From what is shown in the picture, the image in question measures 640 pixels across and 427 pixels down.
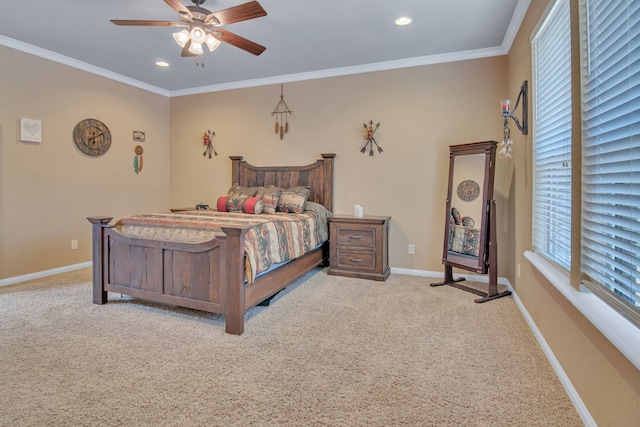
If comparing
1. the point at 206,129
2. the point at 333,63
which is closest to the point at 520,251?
the point at 333,63

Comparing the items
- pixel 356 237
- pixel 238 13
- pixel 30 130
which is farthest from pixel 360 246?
pixel 30 130

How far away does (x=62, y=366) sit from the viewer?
206 centimetres

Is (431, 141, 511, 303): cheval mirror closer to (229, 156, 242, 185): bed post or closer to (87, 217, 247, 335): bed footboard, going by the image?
(87, 217, 247, 335): bed footboard

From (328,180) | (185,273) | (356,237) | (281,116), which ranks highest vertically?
(281,116)

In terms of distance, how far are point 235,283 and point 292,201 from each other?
192 cm

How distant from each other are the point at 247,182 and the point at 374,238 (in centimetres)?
218

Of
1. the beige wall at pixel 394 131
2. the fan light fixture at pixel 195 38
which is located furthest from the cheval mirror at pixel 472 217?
the fan light fixture at pixel 195 38

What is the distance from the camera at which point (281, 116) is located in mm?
4906

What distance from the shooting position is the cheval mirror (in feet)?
Answer: 11.0

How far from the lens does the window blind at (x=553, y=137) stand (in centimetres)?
202

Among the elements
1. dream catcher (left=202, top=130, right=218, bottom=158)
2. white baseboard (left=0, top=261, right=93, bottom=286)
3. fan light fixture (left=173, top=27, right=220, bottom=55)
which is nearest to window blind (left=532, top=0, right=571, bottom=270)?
fan light fixture (left=173, top=27, right=220, bottom=55)

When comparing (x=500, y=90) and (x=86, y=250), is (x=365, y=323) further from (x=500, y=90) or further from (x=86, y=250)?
(x=86, y=250)

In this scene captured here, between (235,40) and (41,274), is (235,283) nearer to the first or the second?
(235,40)

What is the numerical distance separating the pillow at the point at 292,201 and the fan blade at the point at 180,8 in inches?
88.7
